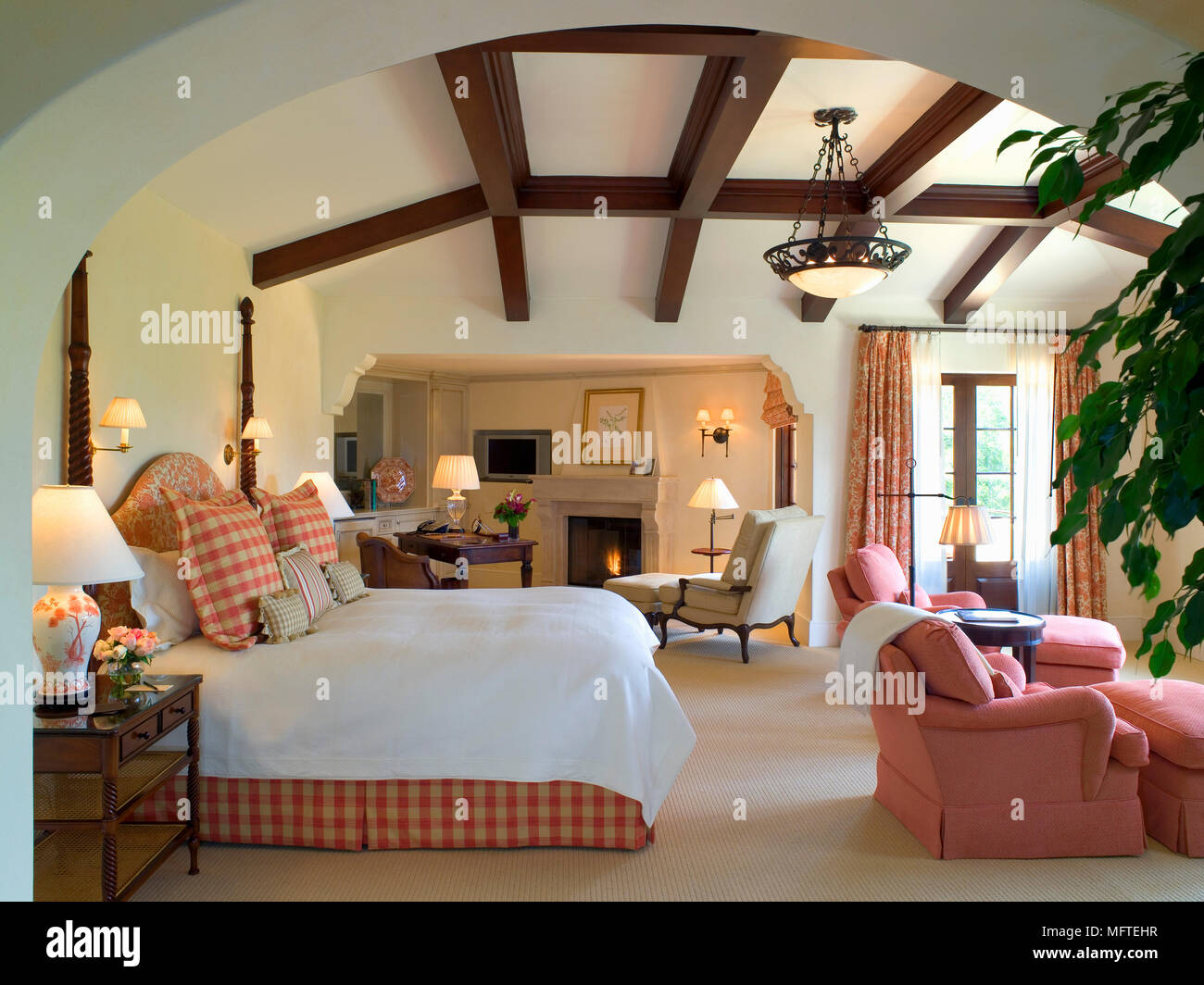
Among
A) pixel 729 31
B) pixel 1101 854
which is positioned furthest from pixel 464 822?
pixel 729 31

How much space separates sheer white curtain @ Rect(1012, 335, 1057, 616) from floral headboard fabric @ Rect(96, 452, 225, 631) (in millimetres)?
5880

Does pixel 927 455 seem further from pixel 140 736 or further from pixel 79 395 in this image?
pixel 140 736

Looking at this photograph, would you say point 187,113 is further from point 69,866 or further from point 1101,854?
point 1101,854

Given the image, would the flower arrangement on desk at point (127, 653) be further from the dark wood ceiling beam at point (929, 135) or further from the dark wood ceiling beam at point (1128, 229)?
the dark wood ceiling beam at point (1128, 229)

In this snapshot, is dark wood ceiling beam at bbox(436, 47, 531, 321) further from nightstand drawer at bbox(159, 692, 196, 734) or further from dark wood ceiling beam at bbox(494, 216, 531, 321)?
nightstand drawer at bbox(159, 692, 196, 734)

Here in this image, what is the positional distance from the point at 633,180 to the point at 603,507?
13.8 feet

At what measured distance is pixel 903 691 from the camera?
3.24 m

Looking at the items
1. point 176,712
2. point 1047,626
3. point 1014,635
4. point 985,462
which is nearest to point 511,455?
point 985,462

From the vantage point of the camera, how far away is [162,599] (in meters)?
3.43

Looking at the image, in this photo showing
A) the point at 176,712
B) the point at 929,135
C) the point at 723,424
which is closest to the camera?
the point at 176,712

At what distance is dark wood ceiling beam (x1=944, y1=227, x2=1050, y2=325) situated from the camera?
5.96 meters

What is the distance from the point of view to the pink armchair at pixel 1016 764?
3.15 m

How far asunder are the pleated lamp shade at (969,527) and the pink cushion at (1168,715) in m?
1.09
